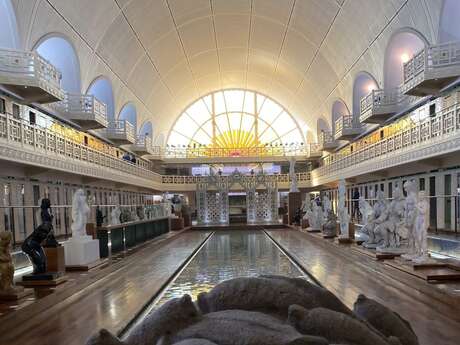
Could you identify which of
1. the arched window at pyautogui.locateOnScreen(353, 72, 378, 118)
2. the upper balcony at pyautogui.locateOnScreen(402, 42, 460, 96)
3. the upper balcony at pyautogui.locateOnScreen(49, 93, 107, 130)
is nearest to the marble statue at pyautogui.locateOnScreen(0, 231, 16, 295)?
the upper balcony at pyautogui.locateOnScreen(402, 42, 460, 96)

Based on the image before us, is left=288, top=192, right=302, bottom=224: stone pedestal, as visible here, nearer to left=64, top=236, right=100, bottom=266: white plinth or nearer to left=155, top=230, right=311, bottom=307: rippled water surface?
left=155, top=230, right=311, bottom=307: rippled water surface

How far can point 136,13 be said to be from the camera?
27.1 meters

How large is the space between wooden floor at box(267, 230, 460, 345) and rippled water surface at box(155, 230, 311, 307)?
2.32 feet

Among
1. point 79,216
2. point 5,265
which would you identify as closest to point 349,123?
point 79,216

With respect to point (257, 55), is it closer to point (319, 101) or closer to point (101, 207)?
point (319, 101)

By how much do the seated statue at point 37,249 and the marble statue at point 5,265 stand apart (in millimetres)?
1390

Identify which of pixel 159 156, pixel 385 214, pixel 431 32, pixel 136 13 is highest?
pixel 136 13

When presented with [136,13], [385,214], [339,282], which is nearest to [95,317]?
[339,282]

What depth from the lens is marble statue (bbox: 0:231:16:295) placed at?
290 inches

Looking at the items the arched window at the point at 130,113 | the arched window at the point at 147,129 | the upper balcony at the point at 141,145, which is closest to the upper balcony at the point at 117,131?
the arched window at the point at 130,113

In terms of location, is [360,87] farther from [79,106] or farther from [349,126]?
[79,106]

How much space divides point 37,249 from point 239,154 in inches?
1625

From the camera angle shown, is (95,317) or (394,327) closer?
(394,327)

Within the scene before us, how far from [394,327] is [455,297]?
5.20 meters
